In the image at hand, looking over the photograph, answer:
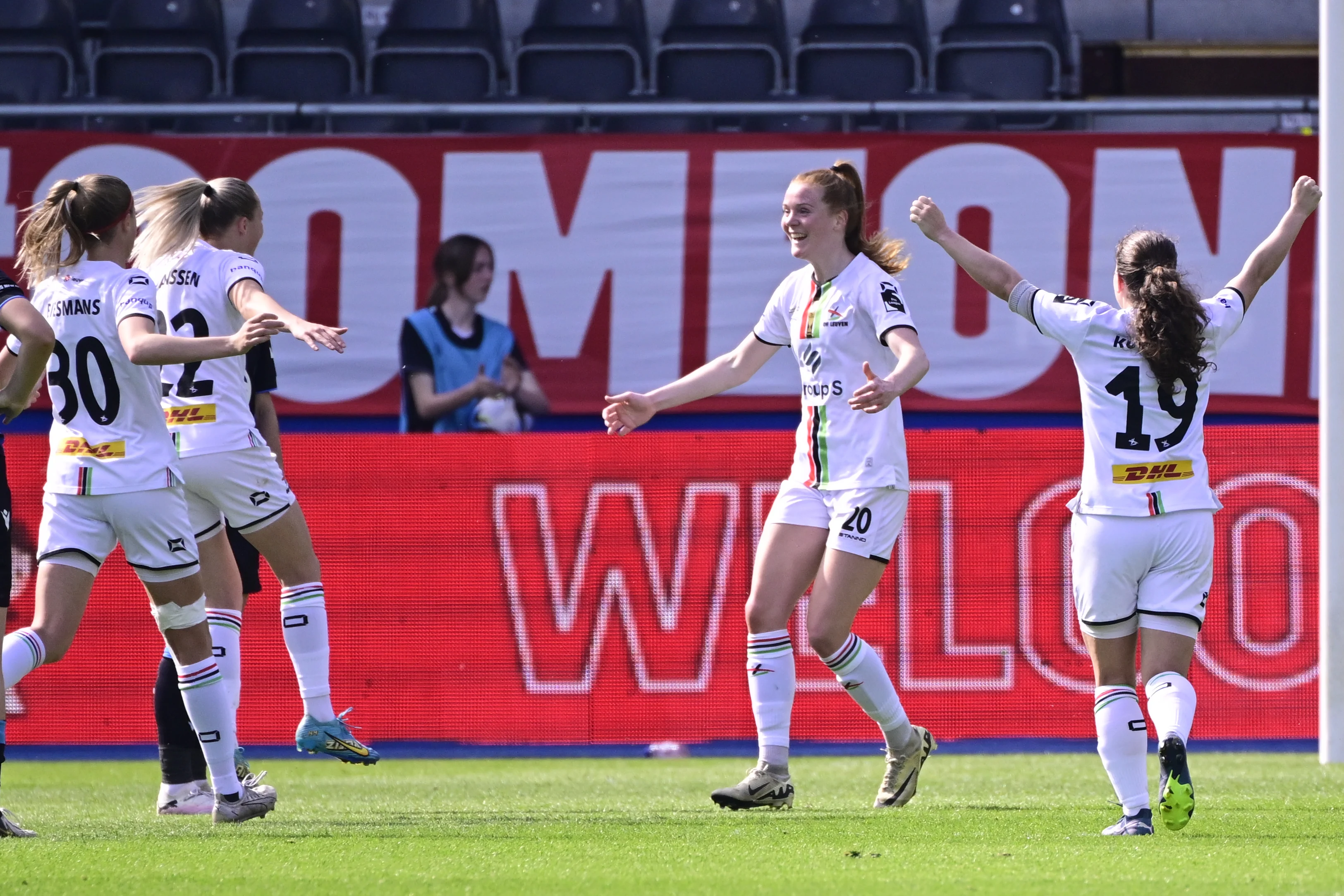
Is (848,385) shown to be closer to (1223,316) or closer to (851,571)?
(851,571)

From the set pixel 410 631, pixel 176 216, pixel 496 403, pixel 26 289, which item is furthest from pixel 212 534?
pixel 26 289

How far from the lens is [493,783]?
7.83m

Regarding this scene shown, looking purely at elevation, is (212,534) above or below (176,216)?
below

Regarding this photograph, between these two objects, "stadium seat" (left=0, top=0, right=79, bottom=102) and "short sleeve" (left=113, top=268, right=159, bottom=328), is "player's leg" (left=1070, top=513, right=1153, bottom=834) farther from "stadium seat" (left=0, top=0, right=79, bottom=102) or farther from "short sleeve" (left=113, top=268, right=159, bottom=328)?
"stadium seat" (left=0, top=0, right=79, bottom=102)

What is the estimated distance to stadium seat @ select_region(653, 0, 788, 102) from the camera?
41.6 ft

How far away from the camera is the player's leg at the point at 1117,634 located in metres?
4.95

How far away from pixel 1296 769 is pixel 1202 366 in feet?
11.9

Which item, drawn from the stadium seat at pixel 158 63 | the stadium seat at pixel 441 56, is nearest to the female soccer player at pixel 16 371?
the stadium seat at pixel 441 56

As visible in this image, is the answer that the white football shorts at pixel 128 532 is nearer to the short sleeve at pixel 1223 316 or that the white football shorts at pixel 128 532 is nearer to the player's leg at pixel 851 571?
the player's leg at pixel 851 571

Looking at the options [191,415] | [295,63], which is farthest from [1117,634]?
[295,63]

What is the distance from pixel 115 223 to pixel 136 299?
0.39 metres

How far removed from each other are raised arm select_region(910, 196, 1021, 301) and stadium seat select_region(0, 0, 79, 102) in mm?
9165

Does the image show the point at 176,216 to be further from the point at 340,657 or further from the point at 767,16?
the point at 767,16

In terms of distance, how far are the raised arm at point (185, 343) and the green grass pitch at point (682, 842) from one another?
141 centimetres
